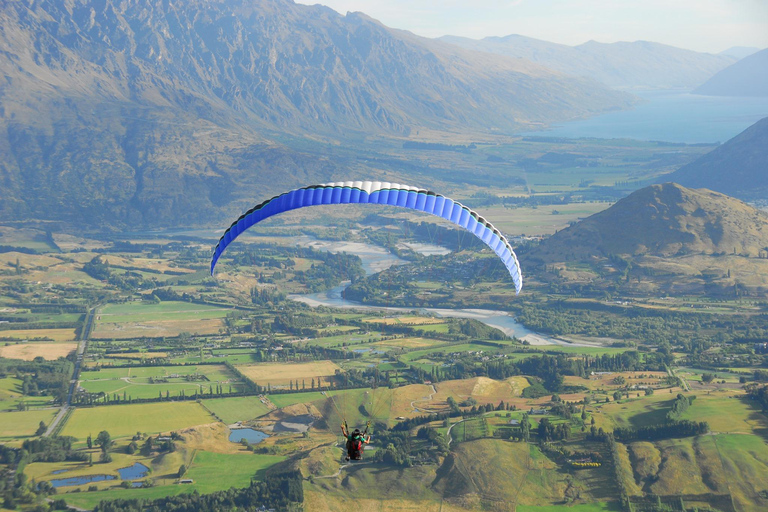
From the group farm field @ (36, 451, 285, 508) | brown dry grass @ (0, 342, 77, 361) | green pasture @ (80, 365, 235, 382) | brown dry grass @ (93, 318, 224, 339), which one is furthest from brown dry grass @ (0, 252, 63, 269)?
farm field @ (36, 451, 285, 508)

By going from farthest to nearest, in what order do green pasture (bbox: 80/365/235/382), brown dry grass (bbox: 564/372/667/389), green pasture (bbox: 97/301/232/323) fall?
green pasture (bbox: 97/301/232/323) < green pasture (bbox: 80/365/235/382) < brown dry grass (bbox: 564/372/667/389)

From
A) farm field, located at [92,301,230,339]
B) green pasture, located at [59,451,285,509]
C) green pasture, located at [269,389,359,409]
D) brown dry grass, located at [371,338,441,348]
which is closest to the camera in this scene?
green pasture, located at [59,451,285,509]

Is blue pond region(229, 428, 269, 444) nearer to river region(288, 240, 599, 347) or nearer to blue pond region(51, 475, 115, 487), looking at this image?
blue pond region(51, 475, 115, 487)

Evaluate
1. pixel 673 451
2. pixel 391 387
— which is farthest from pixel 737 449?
pixel 391 387


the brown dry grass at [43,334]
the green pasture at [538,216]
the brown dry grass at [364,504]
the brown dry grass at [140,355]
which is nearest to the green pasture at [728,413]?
the brown dry grass at [364,504]

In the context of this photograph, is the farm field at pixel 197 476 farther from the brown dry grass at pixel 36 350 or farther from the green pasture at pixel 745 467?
the brown dry grass at pixel 36 350

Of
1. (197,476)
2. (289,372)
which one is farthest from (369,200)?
(289,372)
